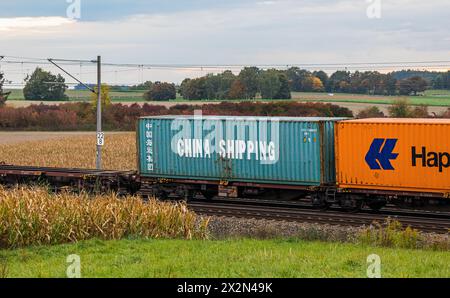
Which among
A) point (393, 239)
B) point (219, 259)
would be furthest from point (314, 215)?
point (219, 259)

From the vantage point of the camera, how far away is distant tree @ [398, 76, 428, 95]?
93.9 meters

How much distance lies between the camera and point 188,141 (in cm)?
3023

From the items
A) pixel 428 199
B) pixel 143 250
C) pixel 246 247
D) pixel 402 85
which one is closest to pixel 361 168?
pixel 428 199

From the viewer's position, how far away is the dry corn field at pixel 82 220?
19.9 m

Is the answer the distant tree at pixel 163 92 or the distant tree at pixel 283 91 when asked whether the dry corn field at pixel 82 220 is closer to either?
the distant tree at pixel 283 91

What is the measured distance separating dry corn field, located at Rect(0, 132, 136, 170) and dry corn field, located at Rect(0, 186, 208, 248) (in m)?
22.0

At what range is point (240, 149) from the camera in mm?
29078

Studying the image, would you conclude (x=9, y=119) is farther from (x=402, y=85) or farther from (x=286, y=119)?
(x=286, y=119)

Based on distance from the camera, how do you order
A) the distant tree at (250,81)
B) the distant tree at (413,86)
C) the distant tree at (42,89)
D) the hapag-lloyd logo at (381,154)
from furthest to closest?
1. the distant tree at (42,89)
2. the distant tree at (413,86)
3. the distant tree at (250,81)
4. the hapag-lloyd logo at (381,154)

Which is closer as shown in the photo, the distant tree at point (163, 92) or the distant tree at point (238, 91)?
the distant tree at point (238, 91)

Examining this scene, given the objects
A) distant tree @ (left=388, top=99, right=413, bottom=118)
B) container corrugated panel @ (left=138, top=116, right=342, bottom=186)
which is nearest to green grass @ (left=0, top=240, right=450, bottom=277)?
container corrugated panel @ (left=138, top=116, right=342, bottom=186)

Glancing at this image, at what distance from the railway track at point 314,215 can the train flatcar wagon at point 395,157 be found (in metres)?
0.96

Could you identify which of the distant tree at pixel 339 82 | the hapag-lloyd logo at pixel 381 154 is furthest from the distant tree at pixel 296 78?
the hapag-lloyd logo at pixel 381 154

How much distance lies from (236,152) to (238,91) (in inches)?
2220
